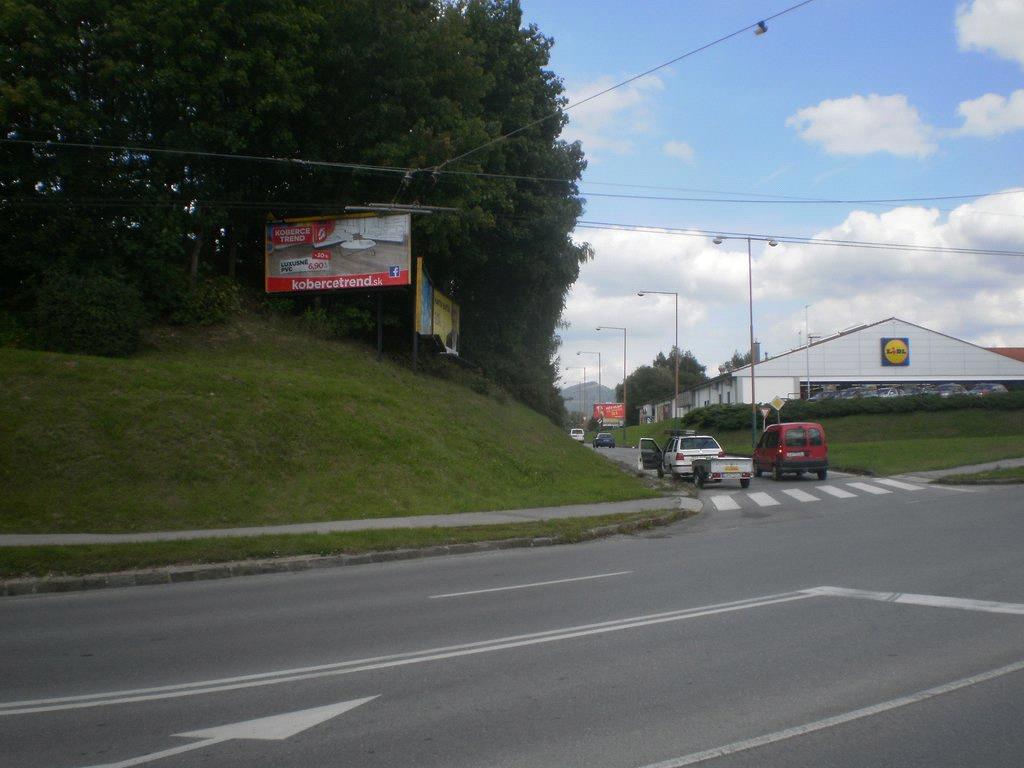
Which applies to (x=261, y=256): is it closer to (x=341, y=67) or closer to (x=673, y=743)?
(x=341, y=67)

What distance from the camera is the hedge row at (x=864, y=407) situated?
170ft

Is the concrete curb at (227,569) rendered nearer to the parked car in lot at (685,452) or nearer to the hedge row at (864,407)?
the parked car in lot at (685,452)

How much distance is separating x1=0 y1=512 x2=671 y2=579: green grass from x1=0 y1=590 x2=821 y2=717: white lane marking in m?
5.94

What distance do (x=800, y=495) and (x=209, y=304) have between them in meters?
18.0

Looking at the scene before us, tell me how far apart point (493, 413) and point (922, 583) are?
782 inches

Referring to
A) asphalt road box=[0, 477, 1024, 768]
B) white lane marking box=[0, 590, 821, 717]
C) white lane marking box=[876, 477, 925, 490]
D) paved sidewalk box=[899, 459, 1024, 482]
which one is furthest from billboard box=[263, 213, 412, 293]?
white lane marking box=[0, 590, 821, 717]

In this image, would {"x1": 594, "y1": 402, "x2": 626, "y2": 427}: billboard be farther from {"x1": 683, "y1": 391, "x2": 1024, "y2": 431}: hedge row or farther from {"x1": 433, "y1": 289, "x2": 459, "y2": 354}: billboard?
{"x1": 433, "y1": 289, "x2": 459, "y2": 354}: billboard

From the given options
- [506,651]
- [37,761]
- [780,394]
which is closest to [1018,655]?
[506,651]

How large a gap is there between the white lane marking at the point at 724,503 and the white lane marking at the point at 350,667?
41.3 feet

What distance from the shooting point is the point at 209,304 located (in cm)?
2541

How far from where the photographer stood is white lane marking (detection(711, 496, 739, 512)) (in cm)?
2117

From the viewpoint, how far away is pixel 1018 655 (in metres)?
6.66

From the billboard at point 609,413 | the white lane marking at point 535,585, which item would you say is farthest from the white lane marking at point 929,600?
the billboard at point 609,413

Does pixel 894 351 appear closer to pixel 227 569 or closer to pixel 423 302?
Answer: pixel 423 302
